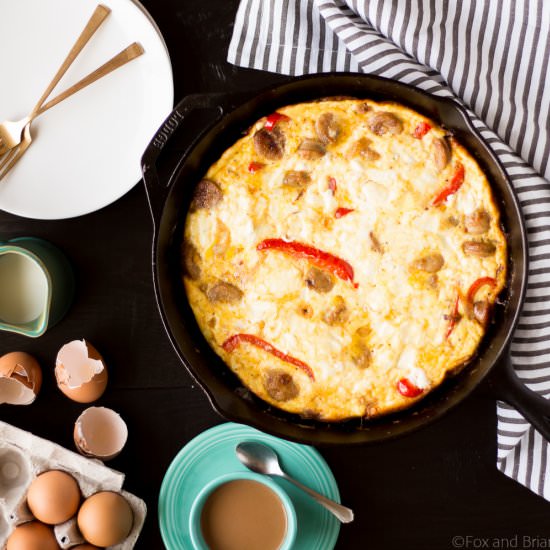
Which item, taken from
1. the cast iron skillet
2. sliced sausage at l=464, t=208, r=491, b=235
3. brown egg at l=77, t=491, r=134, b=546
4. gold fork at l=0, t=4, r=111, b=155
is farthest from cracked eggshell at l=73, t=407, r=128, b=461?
sliced sausage at l=464, t=208, r=491, b=235

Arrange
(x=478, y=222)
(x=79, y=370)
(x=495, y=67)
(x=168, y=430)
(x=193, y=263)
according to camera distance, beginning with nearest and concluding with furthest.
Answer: (x=478, y=222)
(x=193, y=263)
(x=495, y=67)
(x=79, y=370)
(x=168, y=430)

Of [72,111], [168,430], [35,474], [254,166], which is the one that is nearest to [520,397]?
[254,166]

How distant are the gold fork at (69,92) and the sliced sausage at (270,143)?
657 millimetres

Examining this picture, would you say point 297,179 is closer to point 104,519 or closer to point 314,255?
point 314,255

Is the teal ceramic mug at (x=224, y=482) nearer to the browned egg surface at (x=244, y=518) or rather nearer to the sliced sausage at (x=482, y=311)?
the browned egg surface at (x=244, y=518)

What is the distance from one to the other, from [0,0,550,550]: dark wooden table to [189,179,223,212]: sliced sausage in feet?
1.35

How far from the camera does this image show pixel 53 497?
2.59 meters

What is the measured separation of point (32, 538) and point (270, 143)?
1.76 meters

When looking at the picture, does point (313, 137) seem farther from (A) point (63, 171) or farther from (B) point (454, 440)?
(B) point (454, 440)

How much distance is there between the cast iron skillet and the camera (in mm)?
2230

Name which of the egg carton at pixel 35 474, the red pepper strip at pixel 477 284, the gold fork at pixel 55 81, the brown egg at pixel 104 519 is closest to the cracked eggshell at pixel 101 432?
the egg carton at pixel 35 474

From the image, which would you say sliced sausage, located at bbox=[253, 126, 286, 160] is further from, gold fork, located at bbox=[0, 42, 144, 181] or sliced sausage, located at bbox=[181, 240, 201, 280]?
gold fork, located at bbox=[0, 42, 144, 181]

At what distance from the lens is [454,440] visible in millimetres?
2748

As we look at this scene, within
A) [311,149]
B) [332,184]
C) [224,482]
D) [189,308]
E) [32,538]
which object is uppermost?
[311,149]
